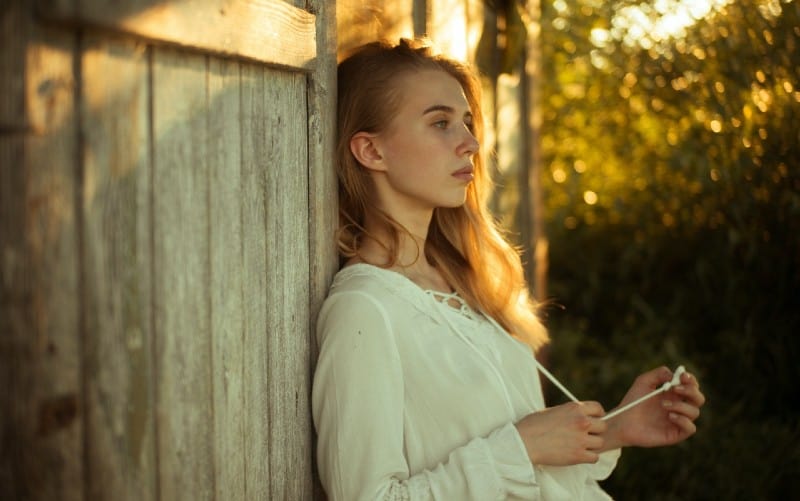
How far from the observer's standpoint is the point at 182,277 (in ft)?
4.91

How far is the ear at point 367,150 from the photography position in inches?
87.8

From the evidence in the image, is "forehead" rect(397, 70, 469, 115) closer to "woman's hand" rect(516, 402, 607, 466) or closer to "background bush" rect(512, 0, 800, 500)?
"woman's hand" rect(516, 402, 607, 466)

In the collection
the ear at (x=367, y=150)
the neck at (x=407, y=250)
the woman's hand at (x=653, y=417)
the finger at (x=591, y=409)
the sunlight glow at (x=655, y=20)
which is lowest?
the woman's hand at (x=653, y=417)

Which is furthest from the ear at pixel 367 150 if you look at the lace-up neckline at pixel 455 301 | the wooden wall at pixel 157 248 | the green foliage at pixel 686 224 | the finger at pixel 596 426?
the green foliage at pixel 686 224

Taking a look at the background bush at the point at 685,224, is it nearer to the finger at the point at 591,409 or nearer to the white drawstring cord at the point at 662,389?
the white drawstring cord at the point at 662,389

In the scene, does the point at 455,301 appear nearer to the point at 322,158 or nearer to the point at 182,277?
the point at 322,158

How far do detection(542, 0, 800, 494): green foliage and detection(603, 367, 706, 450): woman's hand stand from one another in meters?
1.78

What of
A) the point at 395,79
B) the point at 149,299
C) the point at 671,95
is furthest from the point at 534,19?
the point at 149,299

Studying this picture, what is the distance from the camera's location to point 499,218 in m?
4.10

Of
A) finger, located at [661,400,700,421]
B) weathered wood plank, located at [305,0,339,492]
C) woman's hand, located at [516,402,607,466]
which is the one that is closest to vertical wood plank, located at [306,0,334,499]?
weathered wood plank, located at [305,0,339,492]

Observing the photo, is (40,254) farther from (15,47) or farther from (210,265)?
(210,265)

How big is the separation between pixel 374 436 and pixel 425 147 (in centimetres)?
77

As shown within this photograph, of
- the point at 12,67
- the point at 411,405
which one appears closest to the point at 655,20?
the point at 411,405

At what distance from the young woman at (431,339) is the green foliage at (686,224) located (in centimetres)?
197
